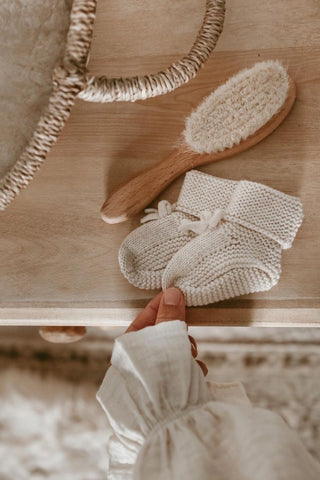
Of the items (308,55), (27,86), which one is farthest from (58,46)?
(308,55)

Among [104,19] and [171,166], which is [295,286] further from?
[104,19]

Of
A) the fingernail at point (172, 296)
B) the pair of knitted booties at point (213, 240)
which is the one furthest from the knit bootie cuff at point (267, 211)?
the fingernail at point (172, 296)

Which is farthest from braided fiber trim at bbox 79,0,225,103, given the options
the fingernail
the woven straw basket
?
the fingernail

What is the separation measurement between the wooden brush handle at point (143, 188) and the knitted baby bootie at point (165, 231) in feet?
0.05

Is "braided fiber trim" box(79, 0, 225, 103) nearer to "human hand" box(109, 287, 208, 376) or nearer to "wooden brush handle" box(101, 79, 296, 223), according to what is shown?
"wooden brush handle" box(101, 79, 296, 223)

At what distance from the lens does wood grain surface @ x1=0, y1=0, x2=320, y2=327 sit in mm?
574

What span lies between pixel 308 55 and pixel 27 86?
0.35 meters

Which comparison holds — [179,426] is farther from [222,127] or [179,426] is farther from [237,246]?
→ [222,127]

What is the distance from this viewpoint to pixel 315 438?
2.81 ft

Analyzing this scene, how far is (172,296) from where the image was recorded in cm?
54

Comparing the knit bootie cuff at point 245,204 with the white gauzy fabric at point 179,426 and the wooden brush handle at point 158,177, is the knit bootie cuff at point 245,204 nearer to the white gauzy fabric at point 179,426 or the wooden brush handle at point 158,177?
the wooden brush handle at point 158,177

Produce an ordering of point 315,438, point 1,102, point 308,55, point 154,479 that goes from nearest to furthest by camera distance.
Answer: point 154,479, point 1,102, point 308,55, point 315,438

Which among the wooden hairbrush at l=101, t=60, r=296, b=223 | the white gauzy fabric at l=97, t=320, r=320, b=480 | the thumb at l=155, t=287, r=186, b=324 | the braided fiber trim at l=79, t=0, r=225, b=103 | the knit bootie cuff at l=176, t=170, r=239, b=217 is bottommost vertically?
the white gauzy fabric at l=97, t=320, r=320, b=480

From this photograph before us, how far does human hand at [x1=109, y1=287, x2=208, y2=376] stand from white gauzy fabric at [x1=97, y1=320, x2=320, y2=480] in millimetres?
19
